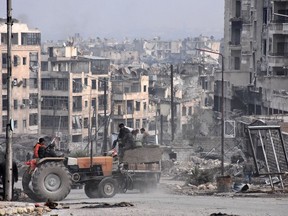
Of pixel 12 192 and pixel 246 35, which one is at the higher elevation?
pixel 246 35

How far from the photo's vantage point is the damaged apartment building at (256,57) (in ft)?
206

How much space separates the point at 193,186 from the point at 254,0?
3973 cm

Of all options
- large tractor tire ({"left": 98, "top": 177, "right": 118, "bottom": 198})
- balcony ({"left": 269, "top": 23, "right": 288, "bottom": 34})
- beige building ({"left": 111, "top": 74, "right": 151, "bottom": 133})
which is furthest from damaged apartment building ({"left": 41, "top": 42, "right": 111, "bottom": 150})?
large tractor tire ({"left": 98, "top": 177, "right": 118, "bottom": 198})

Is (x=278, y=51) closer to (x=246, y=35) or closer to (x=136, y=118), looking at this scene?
(x=246, y=35)

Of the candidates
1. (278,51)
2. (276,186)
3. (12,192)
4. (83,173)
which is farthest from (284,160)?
(278,51)

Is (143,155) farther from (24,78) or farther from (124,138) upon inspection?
(24,78)

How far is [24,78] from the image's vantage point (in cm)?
8419

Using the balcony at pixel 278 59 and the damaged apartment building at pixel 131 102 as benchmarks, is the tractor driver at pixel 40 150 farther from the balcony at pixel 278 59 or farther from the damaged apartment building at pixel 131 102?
the damaged apartment building at pixel 131 102

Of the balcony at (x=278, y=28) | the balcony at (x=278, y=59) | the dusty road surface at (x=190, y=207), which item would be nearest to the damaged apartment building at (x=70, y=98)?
the balcony at (x=278, y=59)

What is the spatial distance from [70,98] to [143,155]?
5807cm

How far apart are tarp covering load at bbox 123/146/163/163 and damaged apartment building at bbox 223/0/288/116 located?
91.0ft

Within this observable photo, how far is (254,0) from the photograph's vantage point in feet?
234

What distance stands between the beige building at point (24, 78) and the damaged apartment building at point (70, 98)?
1199 mm

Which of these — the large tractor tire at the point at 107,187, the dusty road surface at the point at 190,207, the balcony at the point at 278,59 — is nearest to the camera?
the dusty road surface at the point at 190,207
